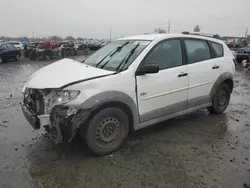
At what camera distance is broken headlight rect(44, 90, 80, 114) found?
3080 mm

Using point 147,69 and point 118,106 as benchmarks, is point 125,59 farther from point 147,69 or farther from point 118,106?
point 118,106

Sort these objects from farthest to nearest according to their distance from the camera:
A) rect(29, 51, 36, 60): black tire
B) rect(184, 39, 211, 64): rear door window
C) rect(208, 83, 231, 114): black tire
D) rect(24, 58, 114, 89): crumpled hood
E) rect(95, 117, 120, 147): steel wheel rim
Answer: rect(29, 51, 36, 60): black tire < rect(208, 83, 231, 114): black tire < rect(184, 39, 211, 64): rear door window < rect(95, 117, 120, 147): steel wheel rim < rect(24, 58, 114, 89): crumpled hood

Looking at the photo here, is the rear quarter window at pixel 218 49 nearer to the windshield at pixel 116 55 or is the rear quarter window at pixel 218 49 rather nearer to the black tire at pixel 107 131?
the windshield at pixel 116 55

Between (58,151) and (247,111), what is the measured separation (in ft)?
15.2

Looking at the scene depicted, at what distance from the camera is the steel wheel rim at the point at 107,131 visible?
3.38 metres

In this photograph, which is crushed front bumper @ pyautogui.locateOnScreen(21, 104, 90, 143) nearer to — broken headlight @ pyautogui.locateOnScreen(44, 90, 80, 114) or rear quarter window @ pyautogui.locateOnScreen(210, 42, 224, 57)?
broken headlight @ pyautogui.locateOnScreen(44, 90, 80, 114)

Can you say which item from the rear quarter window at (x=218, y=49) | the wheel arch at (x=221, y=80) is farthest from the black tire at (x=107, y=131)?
the rear quarter window at (x=218, y=49)

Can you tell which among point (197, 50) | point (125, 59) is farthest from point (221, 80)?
point (125, 59)

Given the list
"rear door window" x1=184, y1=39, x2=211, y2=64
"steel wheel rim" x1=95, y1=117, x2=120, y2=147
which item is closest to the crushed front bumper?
"steel wheel rim" x1=95, y1=117, x2=120, y2=147

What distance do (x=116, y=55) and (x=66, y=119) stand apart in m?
1.53

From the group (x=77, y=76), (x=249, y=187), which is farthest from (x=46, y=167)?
(x=249, y=187)

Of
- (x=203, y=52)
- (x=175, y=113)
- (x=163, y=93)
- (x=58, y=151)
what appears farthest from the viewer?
(x=203, y=52)

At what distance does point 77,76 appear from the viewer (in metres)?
3.28

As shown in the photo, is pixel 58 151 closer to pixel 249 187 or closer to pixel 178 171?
pixel 178 171
